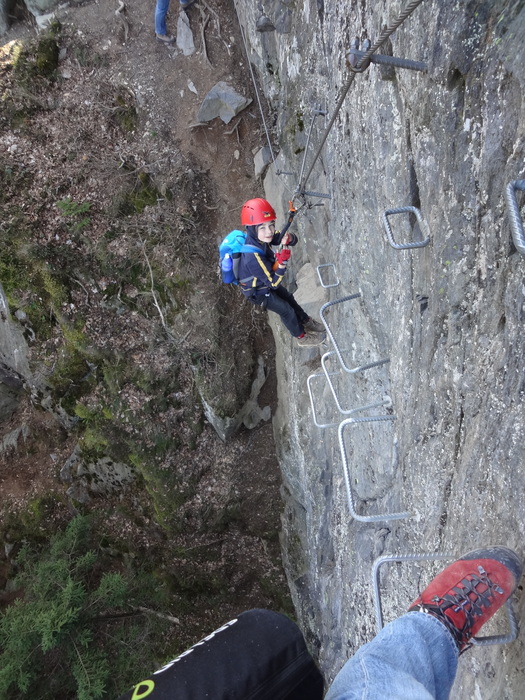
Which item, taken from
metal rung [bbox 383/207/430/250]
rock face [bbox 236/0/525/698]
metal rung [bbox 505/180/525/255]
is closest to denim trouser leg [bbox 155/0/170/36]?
rock face [bbox 236/0/525/698]

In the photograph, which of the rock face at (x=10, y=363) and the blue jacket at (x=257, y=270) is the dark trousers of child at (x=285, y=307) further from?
the rock face at (x=10, y=363)

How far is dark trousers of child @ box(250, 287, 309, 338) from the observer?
622 centimetres

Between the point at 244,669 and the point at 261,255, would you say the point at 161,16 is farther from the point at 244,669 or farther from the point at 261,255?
the point at 244,669

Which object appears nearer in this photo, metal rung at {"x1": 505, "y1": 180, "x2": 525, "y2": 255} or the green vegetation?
metal rung at {"x1": 505, "y1": 180, "x2": 525, "y2": 255}

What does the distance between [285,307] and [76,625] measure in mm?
6065

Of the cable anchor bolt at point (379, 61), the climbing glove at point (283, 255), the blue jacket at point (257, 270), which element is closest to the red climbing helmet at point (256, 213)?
the blue jacket at point (257, 270)

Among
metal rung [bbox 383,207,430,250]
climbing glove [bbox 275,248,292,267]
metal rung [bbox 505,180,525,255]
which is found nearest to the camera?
metal rung [bbox 505,180,525,255]

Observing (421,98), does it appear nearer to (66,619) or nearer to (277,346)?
(277,346)

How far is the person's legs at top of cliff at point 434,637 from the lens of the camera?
2.14 metres

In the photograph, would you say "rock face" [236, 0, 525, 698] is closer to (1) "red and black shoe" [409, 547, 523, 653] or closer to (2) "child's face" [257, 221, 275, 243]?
(1) "red and black shoe" [409, 547, 523, 653]

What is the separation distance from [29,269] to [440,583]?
27.6 feet

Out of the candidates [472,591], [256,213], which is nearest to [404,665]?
[472,591]

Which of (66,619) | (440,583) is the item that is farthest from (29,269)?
(440,583)

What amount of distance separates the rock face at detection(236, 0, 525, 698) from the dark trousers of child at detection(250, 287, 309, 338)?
55 cm
